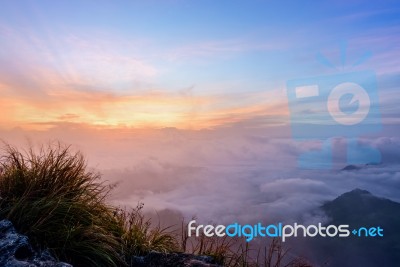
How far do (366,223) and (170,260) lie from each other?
5581 inches

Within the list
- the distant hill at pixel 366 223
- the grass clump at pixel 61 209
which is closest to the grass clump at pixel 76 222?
the grass clump at pixel 61 209

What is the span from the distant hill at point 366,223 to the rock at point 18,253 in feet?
412

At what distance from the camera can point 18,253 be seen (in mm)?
5828

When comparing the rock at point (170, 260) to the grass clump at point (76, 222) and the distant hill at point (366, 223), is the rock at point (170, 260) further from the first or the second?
the distant hill at point (366, 223)

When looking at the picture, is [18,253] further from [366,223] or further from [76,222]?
[366,223]

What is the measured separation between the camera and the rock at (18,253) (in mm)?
5588

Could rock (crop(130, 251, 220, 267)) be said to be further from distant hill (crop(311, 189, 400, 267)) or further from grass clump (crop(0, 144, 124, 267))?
distant hill (crop(311, 189, 400, 267))

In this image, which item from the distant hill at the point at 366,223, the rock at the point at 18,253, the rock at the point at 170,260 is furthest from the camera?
the distant hill at the point at 366,223

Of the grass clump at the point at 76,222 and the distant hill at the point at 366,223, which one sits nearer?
the grass clump at the point at 76,222

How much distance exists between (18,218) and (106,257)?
133cm

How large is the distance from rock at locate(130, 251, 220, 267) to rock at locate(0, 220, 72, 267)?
141cm

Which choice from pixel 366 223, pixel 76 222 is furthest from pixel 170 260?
pixel 366 223

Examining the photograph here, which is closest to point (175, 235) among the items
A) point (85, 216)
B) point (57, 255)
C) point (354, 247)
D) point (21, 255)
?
point (85, 216)

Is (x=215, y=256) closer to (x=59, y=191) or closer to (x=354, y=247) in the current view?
(x=59, y=191)
